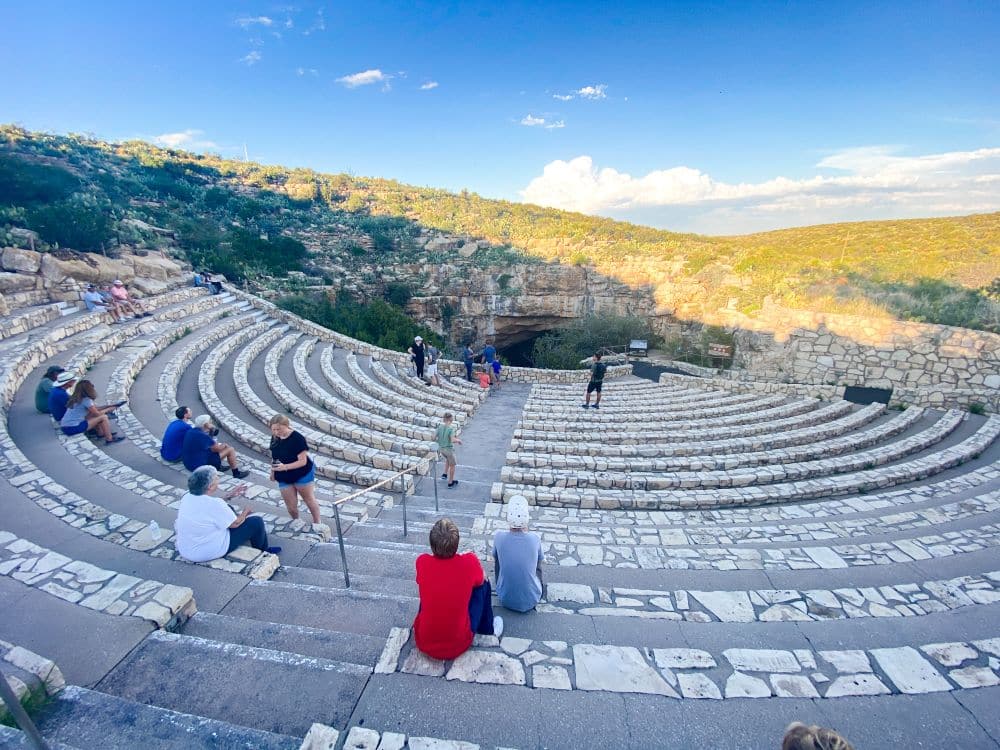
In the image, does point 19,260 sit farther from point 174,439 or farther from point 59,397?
point 174,439

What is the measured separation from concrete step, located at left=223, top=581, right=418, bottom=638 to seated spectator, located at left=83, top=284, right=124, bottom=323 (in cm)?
1309

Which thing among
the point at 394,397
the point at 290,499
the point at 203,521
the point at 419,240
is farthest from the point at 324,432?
the point at 419,240

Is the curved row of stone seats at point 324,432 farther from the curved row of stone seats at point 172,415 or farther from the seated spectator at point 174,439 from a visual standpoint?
the seated spectator at point 174,439

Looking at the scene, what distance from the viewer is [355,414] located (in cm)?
917

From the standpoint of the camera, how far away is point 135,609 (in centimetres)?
306

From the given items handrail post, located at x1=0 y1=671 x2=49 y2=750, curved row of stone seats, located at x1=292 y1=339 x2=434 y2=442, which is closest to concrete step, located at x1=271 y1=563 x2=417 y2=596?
handrail post, located at x1=0 y1=671 x2=49 y2=750

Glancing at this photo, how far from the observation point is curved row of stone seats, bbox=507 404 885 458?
26.7ft

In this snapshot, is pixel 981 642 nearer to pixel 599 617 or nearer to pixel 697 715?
pixel 697 715

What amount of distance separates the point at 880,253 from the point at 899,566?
2197 centimetres

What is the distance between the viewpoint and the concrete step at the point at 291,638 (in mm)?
2943

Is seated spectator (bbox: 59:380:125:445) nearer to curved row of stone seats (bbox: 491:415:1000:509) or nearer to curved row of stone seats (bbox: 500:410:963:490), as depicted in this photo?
curved row of stone seats (bbox: 491:415:1000:509)

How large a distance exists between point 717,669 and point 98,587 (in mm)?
4659

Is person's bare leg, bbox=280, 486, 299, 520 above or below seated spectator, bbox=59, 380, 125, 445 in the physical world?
below

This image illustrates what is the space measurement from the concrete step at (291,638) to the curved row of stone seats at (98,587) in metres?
0.22
